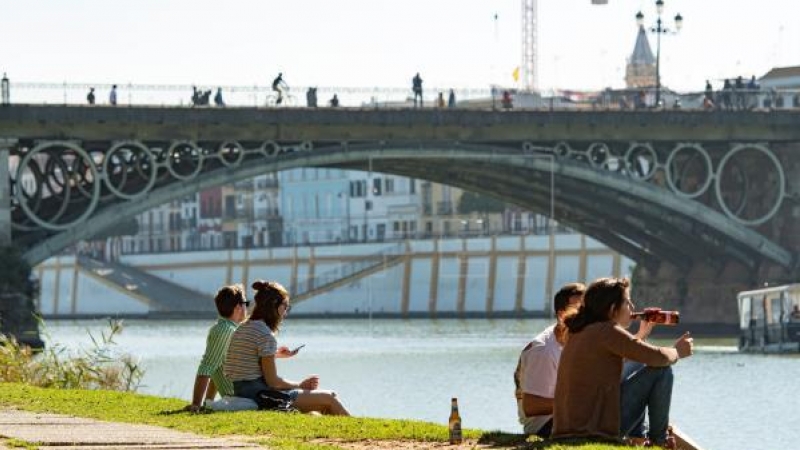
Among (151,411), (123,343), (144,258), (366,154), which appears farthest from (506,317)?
(151,411)

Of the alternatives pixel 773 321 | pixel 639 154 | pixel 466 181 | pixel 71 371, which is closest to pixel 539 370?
pixel 71 371

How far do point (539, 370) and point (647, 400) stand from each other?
1831 mm

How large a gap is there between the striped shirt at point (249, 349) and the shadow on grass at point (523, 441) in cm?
340

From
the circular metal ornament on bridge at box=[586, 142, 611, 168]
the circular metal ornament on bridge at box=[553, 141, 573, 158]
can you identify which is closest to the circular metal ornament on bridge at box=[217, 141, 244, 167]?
the circular metal ornament on bridge at box=[553, 141, 573, 158]

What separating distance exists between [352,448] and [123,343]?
69.6m

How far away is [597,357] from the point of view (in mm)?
17828

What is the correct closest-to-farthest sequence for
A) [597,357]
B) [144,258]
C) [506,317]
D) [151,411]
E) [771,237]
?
[597,357]
[151,411]
[771,237]
[506,317]
[144,258]

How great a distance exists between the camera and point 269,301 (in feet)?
73.3

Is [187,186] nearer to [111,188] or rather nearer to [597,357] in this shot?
[111,188]

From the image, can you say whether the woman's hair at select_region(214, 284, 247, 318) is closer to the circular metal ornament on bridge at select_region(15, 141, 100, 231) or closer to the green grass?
the green grass

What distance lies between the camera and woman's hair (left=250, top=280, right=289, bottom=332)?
22250 millimetres

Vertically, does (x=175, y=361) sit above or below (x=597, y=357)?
below

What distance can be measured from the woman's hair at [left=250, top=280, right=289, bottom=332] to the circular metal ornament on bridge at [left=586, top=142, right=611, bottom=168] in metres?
52.8

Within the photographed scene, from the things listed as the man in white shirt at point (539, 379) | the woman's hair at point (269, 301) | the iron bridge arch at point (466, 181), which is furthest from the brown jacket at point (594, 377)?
the iron bridge arch at point (466, 181)
